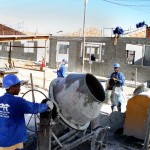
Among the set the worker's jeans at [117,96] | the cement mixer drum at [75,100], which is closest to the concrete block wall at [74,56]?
the worker's jeans at [117,96]

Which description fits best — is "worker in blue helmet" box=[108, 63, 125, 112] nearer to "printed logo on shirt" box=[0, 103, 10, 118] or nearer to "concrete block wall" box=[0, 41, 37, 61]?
"printed logo on shirt" box=[0, 103, 10, 118]

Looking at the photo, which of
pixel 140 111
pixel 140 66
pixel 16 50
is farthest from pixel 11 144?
pixel 16 50

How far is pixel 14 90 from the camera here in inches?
155

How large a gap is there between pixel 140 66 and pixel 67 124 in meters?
14.3

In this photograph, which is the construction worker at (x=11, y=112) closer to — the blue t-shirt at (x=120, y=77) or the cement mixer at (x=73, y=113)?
the cement mixer at (x=73, y=113)

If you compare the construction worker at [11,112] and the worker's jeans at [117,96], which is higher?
the construction worker at [11,112]

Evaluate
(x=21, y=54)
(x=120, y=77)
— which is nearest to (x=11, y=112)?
(x=120, y=77)

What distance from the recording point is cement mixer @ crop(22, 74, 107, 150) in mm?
4938

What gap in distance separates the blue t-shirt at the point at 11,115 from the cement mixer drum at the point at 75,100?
1061mm

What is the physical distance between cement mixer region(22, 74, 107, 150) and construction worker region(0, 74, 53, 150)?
65 centimetres

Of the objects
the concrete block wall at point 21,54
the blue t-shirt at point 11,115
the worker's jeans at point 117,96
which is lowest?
the worker's jeans at point 117,96

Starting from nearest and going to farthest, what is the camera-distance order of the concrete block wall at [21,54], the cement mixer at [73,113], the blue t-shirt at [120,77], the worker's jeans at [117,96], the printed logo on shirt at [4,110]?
1. the printed logo on shirt at [4,110]
2. the cement mixer at [73,113]
3. the blue t-shirt at [120,77]
4. the worker's jeans at [117,96]
5. the concrete block wall at [21,54]

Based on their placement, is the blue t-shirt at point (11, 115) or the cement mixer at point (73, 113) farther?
the cement mixer at point (73, 113)

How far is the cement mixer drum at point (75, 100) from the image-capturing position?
4.95m
